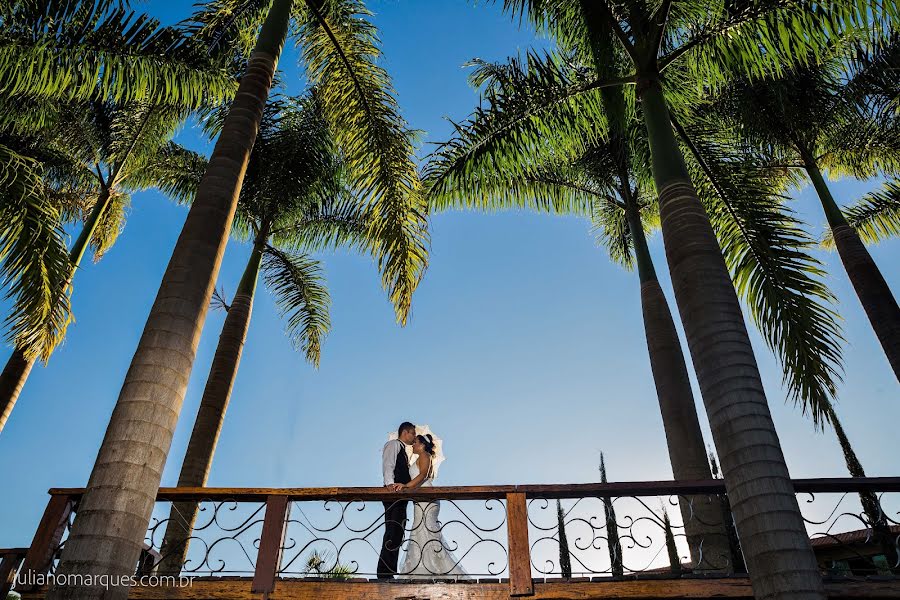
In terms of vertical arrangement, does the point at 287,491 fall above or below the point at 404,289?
below

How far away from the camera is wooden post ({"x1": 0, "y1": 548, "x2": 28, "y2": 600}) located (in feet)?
19.3

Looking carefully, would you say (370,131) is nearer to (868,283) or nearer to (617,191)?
(617,191)

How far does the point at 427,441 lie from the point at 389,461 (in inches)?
19.7

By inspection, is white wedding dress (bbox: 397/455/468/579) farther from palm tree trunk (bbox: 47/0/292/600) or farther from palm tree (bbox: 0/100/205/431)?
palm tree (bbox: 0/100/205/431)

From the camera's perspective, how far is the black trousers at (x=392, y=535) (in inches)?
251

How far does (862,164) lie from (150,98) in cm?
1410

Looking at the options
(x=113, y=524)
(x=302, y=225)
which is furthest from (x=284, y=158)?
(x=113, y=524)

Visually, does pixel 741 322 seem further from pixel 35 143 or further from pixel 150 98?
pixel 35 143

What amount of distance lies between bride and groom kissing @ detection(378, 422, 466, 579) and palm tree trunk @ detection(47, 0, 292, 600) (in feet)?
8.68

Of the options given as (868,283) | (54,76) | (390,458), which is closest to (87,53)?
(54,76)

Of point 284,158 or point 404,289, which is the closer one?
point 404,289

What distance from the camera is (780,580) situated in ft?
12.8

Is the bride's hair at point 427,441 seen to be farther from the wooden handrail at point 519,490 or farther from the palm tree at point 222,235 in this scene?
the palm tree at point 222,235

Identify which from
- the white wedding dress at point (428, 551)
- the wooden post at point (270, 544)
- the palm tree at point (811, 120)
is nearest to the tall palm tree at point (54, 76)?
the wooden post at point (270, 544)
